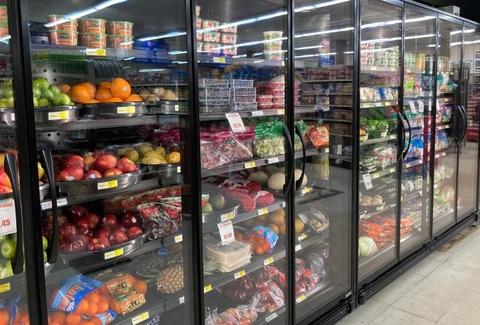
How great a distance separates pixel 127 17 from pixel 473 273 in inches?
148

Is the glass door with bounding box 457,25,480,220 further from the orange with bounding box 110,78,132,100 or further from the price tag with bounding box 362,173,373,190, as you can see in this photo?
the orange with bounding box 110,78,132,100

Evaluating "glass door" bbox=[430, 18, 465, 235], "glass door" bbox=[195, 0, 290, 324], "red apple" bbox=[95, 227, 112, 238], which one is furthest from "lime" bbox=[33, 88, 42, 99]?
"glass door" bbox=[430, 18, 465, 235]

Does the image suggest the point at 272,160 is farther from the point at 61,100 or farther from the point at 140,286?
the point at 61,100

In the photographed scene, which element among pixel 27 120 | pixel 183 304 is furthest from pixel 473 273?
pixel 27 120

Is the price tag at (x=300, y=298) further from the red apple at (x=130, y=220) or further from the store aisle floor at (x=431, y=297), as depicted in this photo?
the red apple at (x=130, y=220)

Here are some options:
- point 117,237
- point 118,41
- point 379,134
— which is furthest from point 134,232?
point 379,134

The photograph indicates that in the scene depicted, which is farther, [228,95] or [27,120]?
[228,95]

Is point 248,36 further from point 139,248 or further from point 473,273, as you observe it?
point 473,273

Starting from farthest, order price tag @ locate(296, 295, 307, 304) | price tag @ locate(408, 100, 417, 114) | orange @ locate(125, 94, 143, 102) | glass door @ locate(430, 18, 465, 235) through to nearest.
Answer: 1. glass door @ locate(430, 18, 465, 235)
2. price tag @ locate(408, 100, 417, 114)
3. price tag @ locate(296, 295, 307, 304)
4. orange @ locate(125, 94, 143, 102)

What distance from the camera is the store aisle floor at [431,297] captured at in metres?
3.26

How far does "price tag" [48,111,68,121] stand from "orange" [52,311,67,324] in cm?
87

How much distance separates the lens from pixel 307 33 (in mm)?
3424

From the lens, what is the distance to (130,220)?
2271 mm

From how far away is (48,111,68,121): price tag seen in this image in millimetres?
1713
